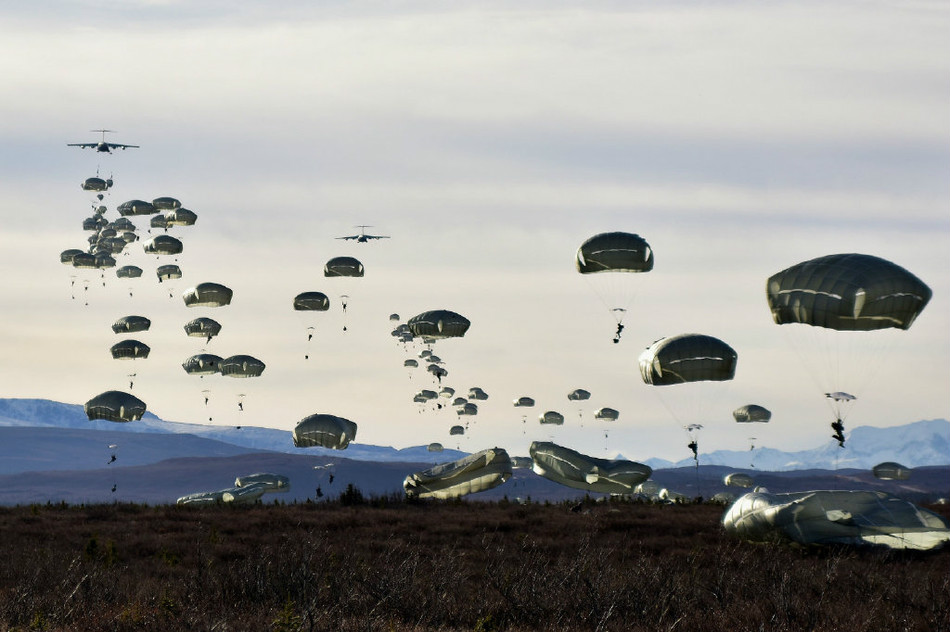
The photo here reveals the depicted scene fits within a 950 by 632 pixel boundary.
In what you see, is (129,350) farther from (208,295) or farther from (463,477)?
(463,477)

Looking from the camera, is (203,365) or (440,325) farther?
(203,365)

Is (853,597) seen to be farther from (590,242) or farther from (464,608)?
(590,242)

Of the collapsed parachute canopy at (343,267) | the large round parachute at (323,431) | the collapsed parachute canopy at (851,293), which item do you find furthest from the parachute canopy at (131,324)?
the collapsed parachute canopy at (851,293)

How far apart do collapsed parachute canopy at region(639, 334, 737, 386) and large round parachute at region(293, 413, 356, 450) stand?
15928mm

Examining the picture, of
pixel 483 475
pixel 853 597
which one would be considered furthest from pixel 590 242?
pixel 853 597

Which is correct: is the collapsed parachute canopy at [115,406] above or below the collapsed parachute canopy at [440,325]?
below

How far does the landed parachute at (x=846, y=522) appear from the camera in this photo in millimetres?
29594

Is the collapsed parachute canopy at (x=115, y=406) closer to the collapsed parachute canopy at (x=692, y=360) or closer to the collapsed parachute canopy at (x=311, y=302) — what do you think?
the collapsed parachute canopy at (x=311, y=302)

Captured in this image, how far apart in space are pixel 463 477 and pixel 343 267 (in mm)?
21851

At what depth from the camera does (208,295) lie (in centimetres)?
6638

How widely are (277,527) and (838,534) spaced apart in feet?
55.4

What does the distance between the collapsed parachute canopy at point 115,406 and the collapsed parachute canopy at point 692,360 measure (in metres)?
30.4

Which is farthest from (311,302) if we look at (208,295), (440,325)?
(440,325)

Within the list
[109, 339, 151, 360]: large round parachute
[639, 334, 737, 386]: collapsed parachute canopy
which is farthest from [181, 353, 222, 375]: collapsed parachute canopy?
[639, 334, 737, 386]: collapsed parachute canopy
